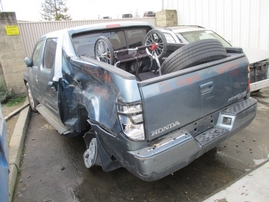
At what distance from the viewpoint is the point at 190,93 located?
7.92 feet

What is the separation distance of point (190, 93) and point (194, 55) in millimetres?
493

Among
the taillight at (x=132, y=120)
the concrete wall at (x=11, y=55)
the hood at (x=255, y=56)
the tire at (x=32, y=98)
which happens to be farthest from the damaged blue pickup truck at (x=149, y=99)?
the concrete wall at (x=11, y=55)

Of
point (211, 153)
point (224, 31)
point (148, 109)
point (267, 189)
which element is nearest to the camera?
point (148, 109)

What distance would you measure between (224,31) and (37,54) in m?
6.98

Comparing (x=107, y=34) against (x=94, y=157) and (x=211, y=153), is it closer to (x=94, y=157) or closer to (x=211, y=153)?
(x=94, y=157)

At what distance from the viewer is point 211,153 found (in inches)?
137

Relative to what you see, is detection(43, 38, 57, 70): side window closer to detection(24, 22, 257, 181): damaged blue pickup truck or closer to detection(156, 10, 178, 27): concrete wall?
detection(24, 22, 257, 181): damaged blue pickup truck

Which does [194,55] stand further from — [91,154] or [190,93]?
[91,154]

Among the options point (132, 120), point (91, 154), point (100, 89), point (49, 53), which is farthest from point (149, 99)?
point (49, 53)

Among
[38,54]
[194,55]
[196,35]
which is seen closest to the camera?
[194,55]

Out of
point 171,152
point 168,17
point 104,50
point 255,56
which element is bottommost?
point 171,152

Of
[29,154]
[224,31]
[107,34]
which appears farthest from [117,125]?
[224,31]

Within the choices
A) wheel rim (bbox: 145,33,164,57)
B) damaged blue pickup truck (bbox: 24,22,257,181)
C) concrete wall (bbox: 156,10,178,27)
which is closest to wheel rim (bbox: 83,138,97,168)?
damaged blue pickup truck (bbox: 24,22,257,181)

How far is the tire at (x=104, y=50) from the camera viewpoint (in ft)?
9.64
